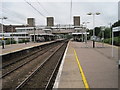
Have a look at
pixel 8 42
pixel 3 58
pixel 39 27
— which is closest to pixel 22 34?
pixel 39 27

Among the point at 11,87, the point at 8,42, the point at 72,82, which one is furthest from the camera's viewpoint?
the point at 8,42

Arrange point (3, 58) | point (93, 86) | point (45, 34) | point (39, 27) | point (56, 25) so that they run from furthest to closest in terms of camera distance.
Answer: point (39, 27)
point (56, 25)
point (45, 34)
point (3, 58)
point (93, 86)

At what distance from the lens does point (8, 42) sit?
52.2m

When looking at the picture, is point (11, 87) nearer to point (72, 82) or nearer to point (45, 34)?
point (72, 82)

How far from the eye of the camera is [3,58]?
20.6 m

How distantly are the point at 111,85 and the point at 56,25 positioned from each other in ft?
257

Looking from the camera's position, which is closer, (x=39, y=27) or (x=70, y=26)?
(x=70, y=26)

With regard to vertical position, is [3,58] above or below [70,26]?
below

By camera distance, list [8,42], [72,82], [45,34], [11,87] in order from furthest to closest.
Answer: [45,34] → [8,42] → [11,87] → [72,82]

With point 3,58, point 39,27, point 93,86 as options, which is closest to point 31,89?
point 93,86

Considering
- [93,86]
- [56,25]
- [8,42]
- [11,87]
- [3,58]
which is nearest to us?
[93,86]

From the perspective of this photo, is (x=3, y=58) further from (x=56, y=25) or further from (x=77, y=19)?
(x=77, y=19)

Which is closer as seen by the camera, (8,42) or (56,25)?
(8,42)

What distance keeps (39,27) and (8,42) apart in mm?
39699
